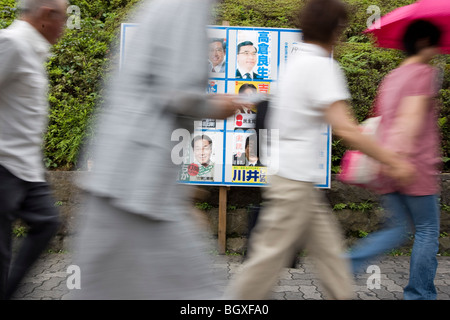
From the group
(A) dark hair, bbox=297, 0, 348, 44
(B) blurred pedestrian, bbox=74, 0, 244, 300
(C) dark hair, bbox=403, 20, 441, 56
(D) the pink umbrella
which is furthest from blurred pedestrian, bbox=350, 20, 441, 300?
(B) blurred pedestrian, bbox=74, 0, 244, 300

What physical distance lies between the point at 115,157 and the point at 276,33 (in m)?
4.30

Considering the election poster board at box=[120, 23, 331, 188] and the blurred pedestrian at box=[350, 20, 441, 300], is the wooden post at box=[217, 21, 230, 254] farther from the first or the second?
the blurred pedestrian at box=[350, 20, 441, 300]

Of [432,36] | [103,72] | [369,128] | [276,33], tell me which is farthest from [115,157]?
[103,72]

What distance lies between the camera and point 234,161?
5812 millimetres

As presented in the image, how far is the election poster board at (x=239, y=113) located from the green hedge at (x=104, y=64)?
0.54m

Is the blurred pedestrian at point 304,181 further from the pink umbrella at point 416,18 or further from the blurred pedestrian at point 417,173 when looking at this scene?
the pink umbrella at point 416,18

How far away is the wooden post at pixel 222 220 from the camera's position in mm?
5922

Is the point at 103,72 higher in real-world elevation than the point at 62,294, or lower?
higher

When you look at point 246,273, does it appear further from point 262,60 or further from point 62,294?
point 262,60

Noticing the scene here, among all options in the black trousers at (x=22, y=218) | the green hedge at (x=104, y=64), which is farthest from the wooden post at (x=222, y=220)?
the black trousers at (x=22, y=218)

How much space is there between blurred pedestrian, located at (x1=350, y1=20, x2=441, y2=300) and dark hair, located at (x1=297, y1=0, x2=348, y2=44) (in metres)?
0.84

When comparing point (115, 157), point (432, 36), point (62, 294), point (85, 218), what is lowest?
point (62, 294)

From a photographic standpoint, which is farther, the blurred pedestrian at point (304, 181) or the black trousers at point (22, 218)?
the black trousers at point (22, 218)

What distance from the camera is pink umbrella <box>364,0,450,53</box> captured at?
11.5ft
